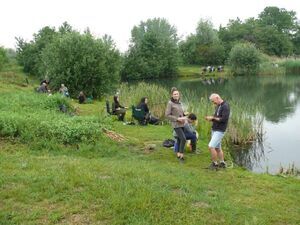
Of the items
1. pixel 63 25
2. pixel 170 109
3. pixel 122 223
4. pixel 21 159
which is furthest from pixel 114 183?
pixel 63 25

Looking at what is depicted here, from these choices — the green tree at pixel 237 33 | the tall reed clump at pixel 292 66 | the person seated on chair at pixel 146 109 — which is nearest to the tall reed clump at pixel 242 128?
the person seated on chair at pixel 146 109

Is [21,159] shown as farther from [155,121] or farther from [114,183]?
[155,121]

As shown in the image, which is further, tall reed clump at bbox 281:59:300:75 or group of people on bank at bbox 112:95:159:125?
tall reed clump at bbox 281:59:300:75

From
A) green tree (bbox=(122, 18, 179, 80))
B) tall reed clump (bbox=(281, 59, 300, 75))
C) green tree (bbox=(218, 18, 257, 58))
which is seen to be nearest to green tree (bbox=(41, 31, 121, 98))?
green tree (bbox=(122, 18, 179, 80))

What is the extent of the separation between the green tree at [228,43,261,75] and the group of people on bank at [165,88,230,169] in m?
51.9

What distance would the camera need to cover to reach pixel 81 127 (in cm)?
1197

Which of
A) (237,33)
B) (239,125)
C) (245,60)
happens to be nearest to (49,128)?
(239,125)

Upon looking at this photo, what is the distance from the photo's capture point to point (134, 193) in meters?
6.75

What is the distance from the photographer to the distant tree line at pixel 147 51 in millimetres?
28281

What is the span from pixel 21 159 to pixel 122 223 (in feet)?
13.8

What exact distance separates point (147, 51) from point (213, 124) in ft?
186

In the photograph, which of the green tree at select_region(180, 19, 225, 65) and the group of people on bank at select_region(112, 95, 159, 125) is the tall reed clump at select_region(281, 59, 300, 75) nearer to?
the green tree at select_region(180, 19, 225, 65)

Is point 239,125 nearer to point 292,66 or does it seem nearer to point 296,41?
point 292,66

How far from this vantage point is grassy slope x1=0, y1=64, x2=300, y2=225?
6.05 meters
